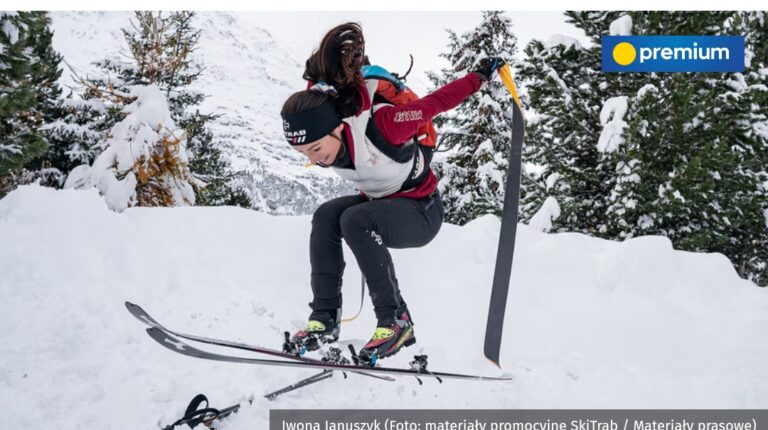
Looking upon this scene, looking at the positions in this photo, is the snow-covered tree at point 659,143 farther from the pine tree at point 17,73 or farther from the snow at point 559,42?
the pine tree at point 17,73

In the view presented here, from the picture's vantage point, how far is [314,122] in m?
2.86

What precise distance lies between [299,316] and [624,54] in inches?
386

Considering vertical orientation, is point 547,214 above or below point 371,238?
below

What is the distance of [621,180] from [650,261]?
5.89 metres

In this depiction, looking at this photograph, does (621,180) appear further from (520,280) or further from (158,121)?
(158,121)

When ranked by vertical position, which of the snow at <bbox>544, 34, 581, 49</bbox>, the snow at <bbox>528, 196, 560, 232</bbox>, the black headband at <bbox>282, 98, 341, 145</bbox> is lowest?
the snow at <bbox>528, 196, 560, 232</bbox>

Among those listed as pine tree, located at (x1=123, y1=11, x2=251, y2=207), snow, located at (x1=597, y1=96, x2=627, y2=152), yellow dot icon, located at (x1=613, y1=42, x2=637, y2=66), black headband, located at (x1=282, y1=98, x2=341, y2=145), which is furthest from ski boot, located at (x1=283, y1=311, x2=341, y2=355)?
pine tree, located at (x1=123, y1=11, x2=251, y2=207)

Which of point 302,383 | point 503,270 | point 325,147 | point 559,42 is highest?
point 559,42

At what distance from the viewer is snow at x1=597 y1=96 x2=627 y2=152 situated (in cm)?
1036

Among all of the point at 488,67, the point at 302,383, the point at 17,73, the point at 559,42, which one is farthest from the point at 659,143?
the point at 17,73

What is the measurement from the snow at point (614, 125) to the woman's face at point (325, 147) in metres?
9.02

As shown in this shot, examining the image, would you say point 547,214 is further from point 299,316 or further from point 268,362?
point 268,362

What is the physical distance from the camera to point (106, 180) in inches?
424
